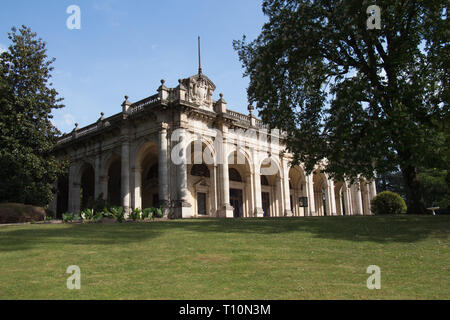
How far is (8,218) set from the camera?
20.5 meters

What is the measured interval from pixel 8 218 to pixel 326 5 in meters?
19.7

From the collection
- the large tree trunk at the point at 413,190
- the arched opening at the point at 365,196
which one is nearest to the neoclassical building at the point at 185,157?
the large tree trunk at the point at 413,190

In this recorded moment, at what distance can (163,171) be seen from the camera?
25.6 metres

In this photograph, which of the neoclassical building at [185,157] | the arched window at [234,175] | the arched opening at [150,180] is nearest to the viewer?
the neoclassical building at [185,157]

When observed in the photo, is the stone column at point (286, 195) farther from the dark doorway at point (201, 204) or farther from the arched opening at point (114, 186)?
the arched opening at point (114, 186)

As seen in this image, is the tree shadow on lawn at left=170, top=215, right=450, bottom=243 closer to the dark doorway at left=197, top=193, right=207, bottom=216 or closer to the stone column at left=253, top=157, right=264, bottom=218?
the stone column at left=253, top=157, right=264, bottom=218

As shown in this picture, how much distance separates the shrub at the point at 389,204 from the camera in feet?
107

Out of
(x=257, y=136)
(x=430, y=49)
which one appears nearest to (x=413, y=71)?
(x=430, y=49)

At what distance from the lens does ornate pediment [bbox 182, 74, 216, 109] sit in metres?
27.2

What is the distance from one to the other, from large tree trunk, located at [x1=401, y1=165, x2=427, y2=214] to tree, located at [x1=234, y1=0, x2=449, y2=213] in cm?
5

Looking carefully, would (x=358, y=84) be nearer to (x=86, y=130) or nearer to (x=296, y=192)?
(x=86, y=130)

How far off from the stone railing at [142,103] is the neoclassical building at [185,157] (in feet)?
0.24

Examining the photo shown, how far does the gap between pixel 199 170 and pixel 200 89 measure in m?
7.27
